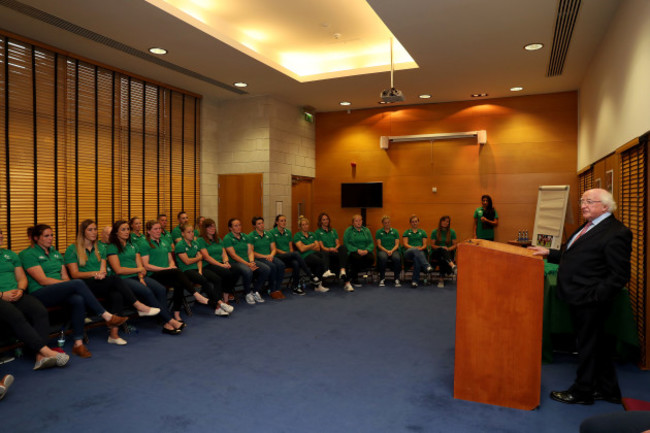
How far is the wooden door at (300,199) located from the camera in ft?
29.4

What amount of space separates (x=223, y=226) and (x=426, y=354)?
17.7 ft

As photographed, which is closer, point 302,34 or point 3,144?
point 3,144

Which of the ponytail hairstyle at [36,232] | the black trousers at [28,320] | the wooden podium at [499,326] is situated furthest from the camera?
the ponytail hairstyle at [36,232]

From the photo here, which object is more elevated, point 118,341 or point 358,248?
Answer: point 358,248

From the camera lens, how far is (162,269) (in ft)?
17.0

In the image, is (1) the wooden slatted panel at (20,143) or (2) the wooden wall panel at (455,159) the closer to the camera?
(1) the wooden slatted panel at (20,143)

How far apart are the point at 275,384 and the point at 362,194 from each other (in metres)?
6.08

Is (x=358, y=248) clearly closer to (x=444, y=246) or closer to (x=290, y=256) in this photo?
(x=290, y=256)

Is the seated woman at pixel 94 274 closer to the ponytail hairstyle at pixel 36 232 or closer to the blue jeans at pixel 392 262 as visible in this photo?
the ponytail hairstyle at pixel 36 232

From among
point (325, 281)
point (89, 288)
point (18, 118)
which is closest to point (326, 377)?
point (89, 288)

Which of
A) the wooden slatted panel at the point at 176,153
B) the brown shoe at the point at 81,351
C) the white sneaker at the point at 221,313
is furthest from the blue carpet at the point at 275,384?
the wooden slatted panel at the point at 176,153

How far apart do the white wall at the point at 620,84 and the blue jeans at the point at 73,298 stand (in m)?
4.87

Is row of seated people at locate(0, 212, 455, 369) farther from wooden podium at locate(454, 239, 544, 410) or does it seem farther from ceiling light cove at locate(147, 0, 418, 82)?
wooden podium at locate(454, 239, 544, 410)

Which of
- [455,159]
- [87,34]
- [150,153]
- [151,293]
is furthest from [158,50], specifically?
[455,159]
